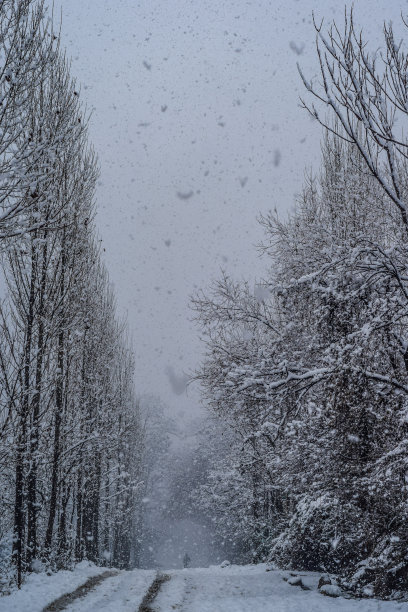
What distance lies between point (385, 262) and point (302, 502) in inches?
194

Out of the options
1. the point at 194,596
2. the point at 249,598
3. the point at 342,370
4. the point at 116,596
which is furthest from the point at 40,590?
the point at 342,370

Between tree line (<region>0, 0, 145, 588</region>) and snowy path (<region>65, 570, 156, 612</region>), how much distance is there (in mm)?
1435

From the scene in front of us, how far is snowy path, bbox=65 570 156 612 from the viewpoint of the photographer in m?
7.75

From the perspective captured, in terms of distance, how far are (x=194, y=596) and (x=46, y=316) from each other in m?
6.60

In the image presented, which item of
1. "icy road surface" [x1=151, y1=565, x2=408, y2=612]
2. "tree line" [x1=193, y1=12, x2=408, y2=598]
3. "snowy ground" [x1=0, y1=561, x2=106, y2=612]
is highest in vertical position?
"tree line" [x1=193, y1=12, x2=408, y2=598]

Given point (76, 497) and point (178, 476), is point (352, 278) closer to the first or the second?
point (76, 497)

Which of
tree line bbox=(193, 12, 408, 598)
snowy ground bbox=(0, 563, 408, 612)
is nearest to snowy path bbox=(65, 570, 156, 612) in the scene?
snowy ground bbox=(0, 563, 408, 612)

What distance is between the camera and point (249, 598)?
8.90 metres

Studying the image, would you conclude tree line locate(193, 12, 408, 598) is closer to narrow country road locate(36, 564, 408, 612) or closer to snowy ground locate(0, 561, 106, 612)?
narrow country road locate(36, 564, 408, 612)

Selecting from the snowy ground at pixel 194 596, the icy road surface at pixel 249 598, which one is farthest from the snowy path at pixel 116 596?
the icy road surface at pixel 249 598

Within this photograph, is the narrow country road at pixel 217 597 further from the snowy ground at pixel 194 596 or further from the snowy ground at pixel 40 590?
the snowy ground at pixel 40 590

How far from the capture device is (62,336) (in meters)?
12.4

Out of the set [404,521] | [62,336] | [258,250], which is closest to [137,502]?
[62,336]

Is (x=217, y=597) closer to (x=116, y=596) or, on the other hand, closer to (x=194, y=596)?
(x=194, y=596)
